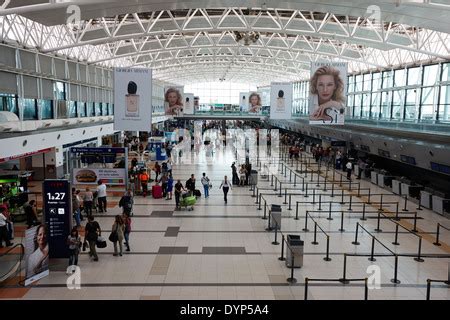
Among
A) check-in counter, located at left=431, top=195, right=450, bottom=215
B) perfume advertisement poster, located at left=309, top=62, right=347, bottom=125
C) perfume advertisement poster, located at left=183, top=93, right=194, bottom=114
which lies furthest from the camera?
perfume advertisement poster, located at left=183, top=93, right=194, bottom=114

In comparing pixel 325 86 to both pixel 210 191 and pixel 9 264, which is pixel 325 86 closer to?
pixel 210 191

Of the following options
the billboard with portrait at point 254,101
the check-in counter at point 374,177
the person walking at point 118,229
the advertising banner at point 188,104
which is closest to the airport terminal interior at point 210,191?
the person walking at point 118,229

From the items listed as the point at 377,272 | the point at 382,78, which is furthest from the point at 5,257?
the point at 382,78

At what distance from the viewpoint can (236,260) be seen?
11.0 metres

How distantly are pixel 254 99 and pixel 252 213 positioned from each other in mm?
30752

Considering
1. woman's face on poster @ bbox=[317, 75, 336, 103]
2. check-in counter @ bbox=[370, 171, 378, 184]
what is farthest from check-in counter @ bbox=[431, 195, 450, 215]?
check-in counter @ bbox=[370, 171, 378, 184]

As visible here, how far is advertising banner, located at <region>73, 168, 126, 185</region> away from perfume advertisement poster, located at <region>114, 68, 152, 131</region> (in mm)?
4382

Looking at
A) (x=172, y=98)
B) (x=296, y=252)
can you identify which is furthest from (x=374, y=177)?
(x=172, y=98)

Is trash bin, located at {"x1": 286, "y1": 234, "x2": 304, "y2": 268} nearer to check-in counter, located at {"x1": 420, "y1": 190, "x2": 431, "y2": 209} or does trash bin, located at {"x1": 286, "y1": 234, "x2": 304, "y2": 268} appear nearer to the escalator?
the escalator

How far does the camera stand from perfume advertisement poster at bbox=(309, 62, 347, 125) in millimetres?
16859

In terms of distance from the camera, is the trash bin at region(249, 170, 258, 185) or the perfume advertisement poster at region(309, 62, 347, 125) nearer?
the perfume advertisement poster at region(309, 62, 347, 125)

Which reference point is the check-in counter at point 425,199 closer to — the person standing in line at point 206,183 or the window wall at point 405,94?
the window wall at point 405,94
